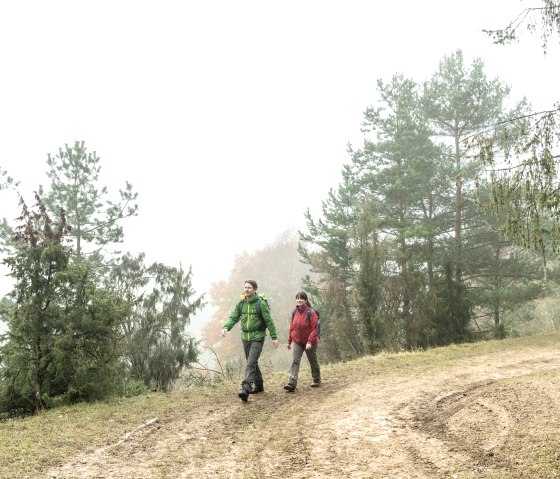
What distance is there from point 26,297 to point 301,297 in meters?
4.97

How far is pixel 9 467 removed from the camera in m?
4.42

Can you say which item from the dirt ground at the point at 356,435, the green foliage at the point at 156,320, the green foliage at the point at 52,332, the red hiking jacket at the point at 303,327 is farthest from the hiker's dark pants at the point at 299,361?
the green foliage at the point at 156,320

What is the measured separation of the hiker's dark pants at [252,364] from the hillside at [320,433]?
306mm

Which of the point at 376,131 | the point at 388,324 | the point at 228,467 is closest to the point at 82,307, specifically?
the point at 228,467

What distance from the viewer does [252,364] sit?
25.3 feet

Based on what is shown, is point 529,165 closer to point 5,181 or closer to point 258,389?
point 258,389

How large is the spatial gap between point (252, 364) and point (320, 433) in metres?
2.57

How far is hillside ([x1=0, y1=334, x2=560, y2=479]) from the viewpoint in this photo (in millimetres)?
4203

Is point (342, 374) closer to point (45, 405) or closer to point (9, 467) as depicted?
point (45, 405)

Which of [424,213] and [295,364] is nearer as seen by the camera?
[295,364]

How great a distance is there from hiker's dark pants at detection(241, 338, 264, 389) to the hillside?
31 cm

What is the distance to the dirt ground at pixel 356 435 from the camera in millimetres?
4188

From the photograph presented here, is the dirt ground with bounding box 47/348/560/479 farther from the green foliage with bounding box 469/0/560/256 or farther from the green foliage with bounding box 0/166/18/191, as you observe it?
the green foliage with bounding box 0/166/18/191

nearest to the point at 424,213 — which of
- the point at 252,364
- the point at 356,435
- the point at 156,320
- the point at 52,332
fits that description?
the point at 156,320
